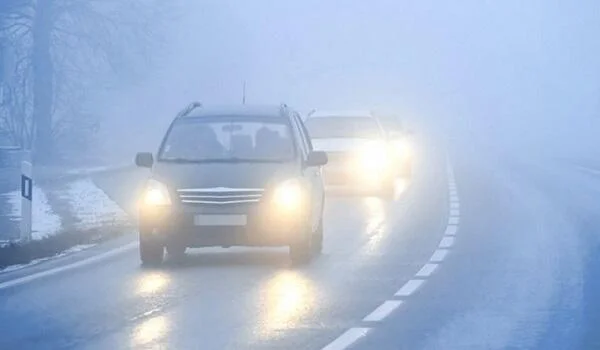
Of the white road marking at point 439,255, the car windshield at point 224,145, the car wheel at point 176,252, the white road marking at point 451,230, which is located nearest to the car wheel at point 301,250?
the car windshield at point 224,145

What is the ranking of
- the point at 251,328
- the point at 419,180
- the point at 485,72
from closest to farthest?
1. the point at 251,328
2. the point at 419,180
3. the point at 485,72

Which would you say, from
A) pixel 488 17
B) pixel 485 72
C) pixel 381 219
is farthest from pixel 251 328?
pixel 488 17

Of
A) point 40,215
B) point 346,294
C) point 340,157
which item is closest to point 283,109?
point 346,294

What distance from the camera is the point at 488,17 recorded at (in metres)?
188

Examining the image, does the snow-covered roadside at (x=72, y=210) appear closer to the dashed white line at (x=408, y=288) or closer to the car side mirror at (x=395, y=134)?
the dashed white line at (x=408, y=288)

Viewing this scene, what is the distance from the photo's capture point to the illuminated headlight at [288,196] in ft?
57.8

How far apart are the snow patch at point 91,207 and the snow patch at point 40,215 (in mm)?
387

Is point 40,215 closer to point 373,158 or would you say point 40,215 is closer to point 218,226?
point 218,226

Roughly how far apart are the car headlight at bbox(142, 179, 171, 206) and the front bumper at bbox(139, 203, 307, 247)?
0.07 metres

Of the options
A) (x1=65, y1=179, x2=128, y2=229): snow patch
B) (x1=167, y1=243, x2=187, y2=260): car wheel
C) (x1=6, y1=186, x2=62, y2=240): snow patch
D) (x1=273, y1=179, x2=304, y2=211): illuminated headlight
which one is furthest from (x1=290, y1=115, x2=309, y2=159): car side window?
(x1=65, y1=179, x2=128, y2=229): snow patch

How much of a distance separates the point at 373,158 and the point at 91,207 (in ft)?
24.9

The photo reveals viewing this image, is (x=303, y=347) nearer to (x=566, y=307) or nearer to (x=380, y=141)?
(x=566, y=307)

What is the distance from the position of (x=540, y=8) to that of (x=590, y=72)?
106 ft

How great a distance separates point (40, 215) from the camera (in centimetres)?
2512
